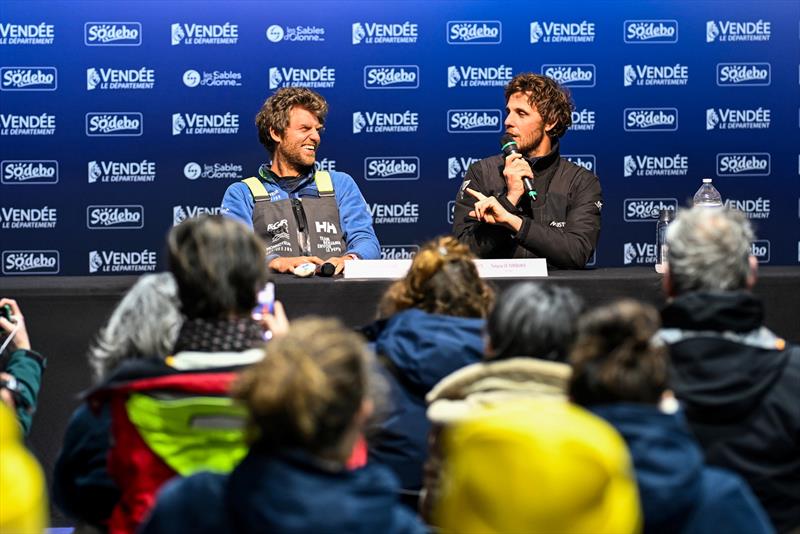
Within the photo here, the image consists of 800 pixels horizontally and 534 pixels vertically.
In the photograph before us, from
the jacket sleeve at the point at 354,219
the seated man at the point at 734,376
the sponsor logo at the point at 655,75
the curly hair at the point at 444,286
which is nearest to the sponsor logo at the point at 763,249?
the sponsor logo at the point at 655,75

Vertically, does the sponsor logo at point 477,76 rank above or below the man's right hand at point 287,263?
above

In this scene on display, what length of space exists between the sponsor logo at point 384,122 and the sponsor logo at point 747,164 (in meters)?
1.51

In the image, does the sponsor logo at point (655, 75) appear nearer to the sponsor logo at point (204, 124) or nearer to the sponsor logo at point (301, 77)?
the sponsor logo at point (301, 77)

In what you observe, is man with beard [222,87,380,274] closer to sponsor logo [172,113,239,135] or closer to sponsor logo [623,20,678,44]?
sponsor logo [172,113,239,135]

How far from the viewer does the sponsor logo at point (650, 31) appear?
5465 mm

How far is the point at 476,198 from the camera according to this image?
4156mm

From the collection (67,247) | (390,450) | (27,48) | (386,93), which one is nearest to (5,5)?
(27,48)

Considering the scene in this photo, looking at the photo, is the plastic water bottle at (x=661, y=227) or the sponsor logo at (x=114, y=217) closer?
the plastic water bottle at (x=661, y=227)

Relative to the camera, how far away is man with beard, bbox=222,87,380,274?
4148 millimetres

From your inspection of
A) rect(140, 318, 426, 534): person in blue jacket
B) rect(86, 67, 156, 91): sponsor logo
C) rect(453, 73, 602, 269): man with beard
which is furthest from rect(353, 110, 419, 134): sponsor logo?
rect(140, 318, 426, 534): person in blue jacket

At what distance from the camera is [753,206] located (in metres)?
5.54

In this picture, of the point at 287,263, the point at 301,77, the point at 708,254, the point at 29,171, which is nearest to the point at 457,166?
the point at 301,77

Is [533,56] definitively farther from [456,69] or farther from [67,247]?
[67,247]

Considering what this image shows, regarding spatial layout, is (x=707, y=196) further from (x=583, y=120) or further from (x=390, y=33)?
(x=390, y=33)
